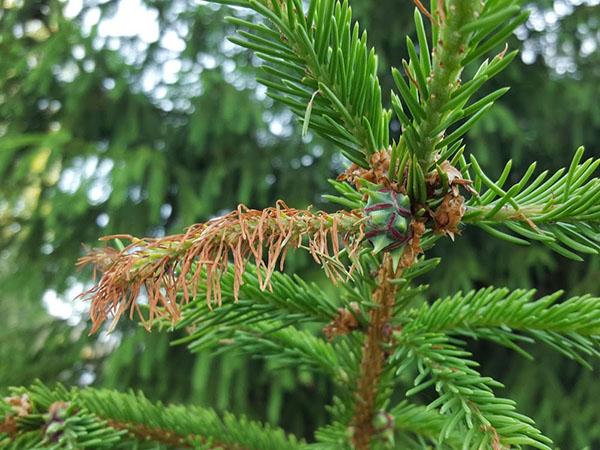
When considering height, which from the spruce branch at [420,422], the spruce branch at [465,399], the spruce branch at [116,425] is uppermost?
the spruce branch at [465,399]

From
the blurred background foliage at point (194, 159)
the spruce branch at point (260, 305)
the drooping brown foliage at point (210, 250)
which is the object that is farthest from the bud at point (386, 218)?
the blurred background foliage at point (194, 159)

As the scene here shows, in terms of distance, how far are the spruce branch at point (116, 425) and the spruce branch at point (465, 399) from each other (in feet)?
0.61

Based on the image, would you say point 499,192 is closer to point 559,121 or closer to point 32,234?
point 559,121

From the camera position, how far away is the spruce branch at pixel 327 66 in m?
0.34

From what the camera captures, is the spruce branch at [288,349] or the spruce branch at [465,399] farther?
the spruce branch at [288,349]

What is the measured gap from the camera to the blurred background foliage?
2031 millimetres

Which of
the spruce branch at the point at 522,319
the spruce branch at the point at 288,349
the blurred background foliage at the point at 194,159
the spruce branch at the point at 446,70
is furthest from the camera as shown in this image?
the blurred background foliage at the point at 194,159

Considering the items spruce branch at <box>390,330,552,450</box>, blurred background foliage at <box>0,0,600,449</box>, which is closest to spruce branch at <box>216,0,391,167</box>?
spruce branch at <box>390,330,552,450</box>

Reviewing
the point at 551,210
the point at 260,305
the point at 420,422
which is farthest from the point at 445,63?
the point at 420,422

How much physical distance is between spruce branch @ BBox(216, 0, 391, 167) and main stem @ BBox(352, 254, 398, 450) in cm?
9

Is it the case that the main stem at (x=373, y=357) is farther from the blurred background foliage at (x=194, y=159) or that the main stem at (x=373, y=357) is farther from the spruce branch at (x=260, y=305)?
the blurred background foliage at (x=194, y=159)

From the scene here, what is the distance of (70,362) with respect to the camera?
7.56ft

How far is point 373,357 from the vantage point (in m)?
0.48

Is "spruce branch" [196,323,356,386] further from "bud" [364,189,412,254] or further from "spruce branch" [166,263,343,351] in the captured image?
"bud" [364,189,412,254]
